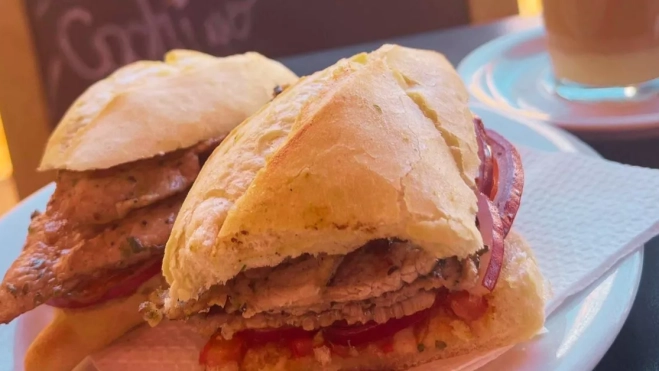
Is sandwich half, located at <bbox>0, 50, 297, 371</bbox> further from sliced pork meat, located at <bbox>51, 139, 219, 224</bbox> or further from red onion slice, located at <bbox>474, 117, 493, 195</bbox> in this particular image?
red onion slice, located at <bbox>474, 117, 493, 195</bbox>

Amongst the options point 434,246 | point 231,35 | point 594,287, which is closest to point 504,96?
point 594,287

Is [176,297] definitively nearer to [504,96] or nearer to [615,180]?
[615,180]

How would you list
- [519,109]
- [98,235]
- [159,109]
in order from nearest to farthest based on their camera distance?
[98,235] < [159,109] < [519,109]

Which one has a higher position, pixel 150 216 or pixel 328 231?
pixel 328 231

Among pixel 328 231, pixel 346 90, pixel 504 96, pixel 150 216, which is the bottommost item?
pixel 504 96

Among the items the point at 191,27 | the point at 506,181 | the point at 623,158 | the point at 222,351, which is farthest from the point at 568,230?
the point at 191,27

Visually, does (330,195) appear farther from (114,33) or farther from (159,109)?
(114,33)
